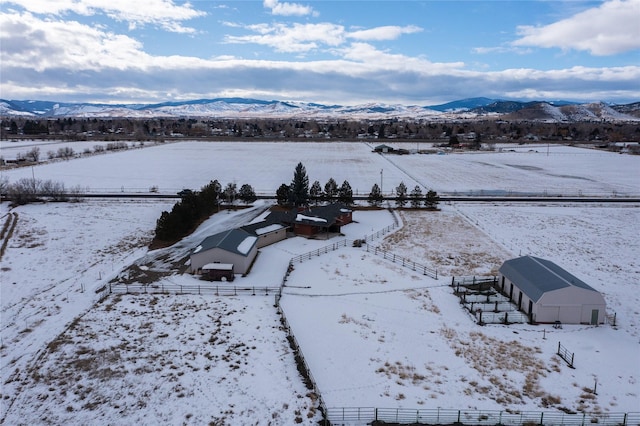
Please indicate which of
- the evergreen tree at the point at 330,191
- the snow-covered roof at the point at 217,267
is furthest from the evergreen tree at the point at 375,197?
the snow-covered roof at the point at 217,267

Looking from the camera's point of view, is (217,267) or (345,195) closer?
(217,267)

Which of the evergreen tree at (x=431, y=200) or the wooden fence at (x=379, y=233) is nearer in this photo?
the wooden fence at (x=379, y=233)

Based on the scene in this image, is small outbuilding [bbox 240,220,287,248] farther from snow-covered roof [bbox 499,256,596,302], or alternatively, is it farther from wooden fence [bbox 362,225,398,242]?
snow-covered roof [bbox 499,256,596,302]

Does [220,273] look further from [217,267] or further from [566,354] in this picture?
[566,354]

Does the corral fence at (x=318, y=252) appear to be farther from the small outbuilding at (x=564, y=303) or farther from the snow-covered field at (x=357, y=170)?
the snow-covered field at (x=357, y=170)

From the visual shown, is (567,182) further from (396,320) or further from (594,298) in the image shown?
(396,320)

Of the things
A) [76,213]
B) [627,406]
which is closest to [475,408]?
[627,406]

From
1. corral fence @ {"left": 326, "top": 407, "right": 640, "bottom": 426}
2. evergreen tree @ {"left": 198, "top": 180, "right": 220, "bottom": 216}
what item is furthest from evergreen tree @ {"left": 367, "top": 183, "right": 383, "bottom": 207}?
corral fence @ {"left": 326, "top": 407, "right": 640, "bottom": 426}

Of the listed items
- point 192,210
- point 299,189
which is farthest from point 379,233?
point 192,210
